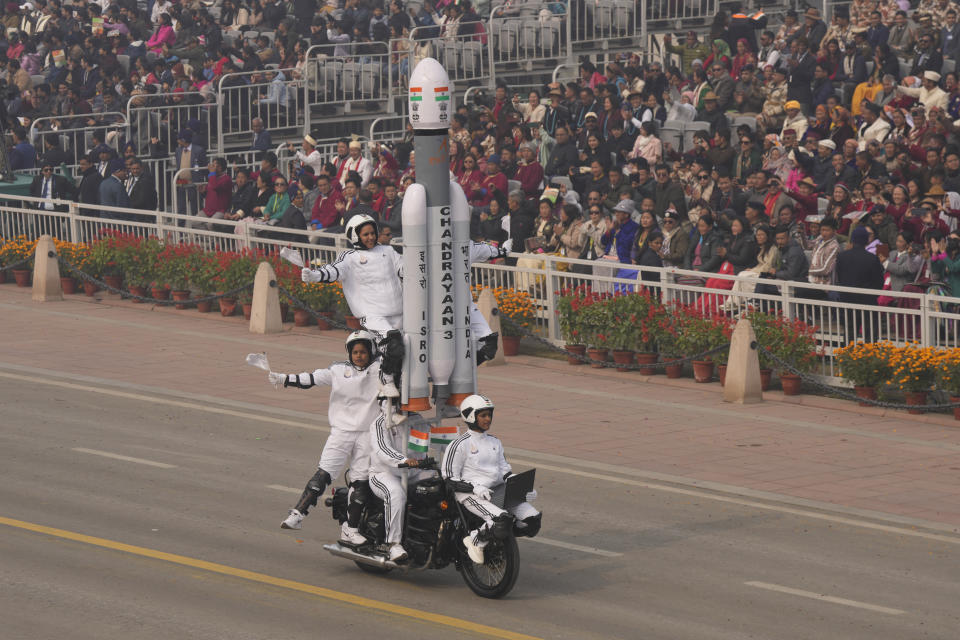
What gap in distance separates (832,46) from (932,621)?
664 inches

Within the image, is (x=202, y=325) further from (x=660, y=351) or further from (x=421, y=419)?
(x=421, y=419)

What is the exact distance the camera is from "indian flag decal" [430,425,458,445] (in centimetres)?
1221

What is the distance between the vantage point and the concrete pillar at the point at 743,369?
1881 centimetres

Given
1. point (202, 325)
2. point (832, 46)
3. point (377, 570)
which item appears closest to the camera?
point (377, 570)

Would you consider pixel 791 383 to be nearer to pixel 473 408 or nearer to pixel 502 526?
pixel 473 408

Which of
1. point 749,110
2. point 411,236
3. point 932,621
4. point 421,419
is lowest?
point 932,621

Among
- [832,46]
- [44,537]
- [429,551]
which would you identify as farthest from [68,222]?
[429,551]

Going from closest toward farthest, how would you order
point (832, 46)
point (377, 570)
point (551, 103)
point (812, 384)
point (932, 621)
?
point (932, 621) → point (377, 570) → point (812, 384) → point (832, 46) → point (551, 103)

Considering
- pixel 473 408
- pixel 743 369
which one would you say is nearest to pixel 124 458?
pixel 473 408

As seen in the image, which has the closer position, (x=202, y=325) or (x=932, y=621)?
(x=932, y=621)

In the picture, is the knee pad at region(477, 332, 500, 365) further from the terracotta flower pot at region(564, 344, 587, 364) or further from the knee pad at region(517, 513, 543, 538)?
the terracotta flower pot at region(564, 344, 587, 364)

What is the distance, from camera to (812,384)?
19.4 metres

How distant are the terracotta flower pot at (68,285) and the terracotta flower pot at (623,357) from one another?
1004 cm

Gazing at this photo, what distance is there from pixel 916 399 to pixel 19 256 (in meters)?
15.5
